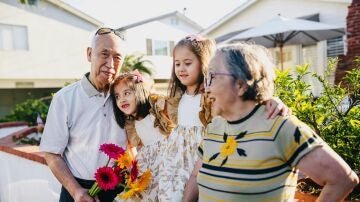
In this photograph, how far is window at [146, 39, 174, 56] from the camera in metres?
29.1

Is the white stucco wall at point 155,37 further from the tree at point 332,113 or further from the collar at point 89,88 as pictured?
the tree at point 332,113

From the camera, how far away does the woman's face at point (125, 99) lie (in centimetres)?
292

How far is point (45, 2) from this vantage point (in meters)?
23.1

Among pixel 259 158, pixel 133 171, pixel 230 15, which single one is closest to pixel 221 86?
pixel 259 158

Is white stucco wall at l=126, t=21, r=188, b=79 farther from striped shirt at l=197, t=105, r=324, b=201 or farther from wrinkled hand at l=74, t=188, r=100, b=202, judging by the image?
striped shirt at l=197, t=105, r=324, b=201

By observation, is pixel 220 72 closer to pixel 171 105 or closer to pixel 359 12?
pixel 171 105

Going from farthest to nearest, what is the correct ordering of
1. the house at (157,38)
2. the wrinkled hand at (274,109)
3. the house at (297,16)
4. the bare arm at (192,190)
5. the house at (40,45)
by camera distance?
1. the house at (157,38)
2. the house at (40,45)
3. the house at (297,16)
4. the bare arm at (192,190)
5. the wrinkled hand at (274,109)

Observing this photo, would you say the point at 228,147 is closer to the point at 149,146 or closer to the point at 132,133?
the point at 149,146

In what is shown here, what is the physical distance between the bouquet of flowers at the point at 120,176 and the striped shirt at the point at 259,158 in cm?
81

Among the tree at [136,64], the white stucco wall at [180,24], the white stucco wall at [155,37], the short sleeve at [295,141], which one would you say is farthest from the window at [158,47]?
the short sleeve at [295,141]

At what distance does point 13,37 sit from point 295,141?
916 inches

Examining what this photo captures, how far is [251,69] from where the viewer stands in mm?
1724

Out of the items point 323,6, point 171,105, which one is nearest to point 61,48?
point 323,6

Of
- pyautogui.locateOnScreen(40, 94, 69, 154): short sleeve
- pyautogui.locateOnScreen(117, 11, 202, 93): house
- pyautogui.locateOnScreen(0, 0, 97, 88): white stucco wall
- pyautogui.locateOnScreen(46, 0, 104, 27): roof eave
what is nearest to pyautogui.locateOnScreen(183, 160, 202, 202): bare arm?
pyautogui.locateOnScreen(40, 94, 69, 154): short sleeve
